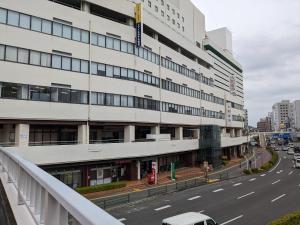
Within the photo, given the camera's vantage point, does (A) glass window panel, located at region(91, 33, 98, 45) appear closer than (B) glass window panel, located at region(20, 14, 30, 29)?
No

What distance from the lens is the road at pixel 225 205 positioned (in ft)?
70.4

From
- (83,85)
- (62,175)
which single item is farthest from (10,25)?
(62,175)

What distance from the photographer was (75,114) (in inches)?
1206

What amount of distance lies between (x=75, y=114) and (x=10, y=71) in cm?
790

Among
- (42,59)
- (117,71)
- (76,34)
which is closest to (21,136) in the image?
(42,59)

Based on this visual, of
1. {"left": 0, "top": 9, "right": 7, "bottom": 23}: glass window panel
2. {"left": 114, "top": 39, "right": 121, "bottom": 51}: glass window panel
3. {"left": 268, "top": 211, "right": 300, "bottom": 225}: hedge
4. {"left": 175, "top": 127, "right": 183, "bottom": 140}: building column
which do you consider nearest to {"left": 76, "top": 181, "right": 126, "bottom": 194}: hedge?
{"left": 114, "top": 39, "right": 121, "bottom": 51}: glass window panel

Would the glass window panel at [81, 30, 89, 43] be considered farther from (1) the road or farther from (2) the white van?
(2) the white van

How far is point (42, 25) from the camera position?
28.8 m

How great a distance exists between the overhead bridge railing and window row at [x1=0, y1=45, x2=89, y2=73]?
2358cm

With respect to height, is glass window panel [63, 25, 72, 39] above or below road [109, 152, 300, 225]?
above

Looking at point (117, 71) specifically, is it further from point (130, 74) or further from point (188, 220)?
point (188, 220)

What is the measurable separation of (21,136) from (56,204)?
85.2 ft

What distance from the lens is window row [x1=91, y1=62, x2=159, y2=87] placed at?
33.7 metres

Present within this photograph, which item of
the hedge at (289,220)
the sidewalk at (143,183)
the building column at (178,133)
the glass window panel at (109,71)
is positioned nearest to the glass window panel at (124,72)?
the glass window panel at (109,71)
